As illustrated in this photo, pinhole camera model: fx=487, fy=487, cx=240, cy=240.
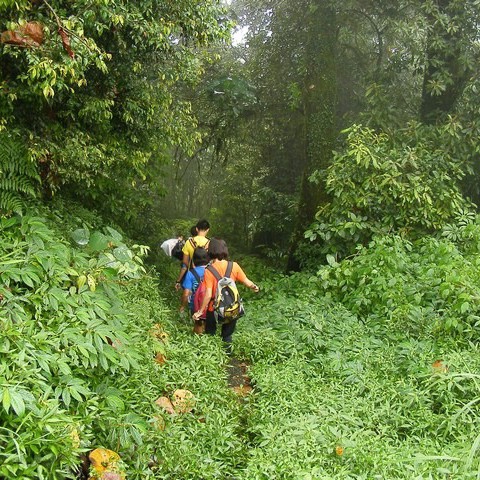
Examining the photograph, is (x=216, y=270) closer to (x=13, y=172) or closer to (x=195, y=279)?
(x=195, y=279)

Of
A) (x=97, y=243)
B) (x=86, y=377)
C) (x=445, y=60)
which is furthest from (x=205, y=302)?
(x=445, y=60)

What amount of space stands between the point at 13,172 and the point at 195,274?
2.42 meters

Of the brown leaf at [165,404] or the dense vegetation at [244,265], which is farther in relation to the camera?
the brown leaf at [165,404]

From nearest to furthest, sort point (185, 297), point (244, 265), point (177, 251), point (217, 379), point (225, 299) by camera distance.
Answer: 1. point (217, 379)
2. point (225, 299)
3. point (185, 297)
4. point (177, 251)
5. point (244, 265)

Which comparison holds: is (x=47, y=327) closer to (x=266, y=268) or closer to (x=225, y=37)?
(x=225, y=37)

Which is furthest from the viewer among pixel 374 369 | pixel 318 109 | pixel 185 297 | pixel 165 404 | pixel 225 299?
pixel 318 109

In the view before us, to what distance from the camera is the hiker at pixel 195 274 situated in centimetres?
602

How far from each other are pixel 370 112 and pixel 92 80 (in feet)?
15.9

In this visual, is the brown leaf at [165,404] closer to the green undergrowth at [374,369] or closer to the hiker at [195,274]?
the green undergrowth at [374,369]

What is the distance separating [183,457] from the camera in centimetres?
308

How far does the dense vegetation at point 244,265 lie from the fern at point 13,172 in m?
0.02

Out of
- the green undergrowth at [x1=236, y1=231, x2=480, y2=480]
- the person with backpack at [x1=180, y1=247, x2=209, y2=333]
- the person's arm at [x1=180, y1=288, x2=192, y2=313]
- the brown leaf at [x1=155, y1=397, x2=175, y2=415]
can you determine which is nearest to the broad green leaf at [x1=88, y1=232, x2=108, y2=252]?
the brown leaf at [x1=155, y1=397, x2=175, y2=415]

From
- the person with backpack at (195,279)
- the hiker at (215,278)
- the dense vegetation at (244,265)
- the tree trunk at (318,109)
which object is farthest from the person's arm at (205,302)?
the tree trunk at (318,109)

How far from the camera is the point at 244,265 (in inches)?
414
